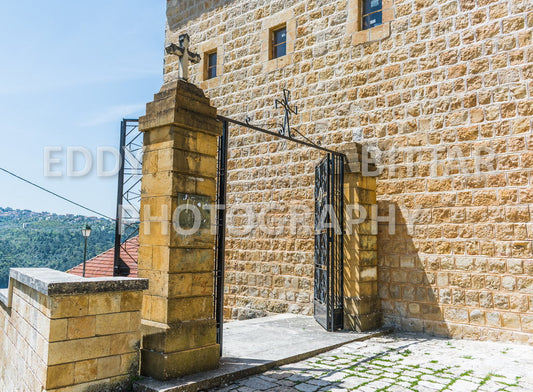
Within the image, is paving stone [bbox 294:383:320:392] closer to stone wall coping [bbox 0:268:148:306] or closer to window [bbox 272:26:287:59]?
stone wall coping [bbox 0:268:148:306]

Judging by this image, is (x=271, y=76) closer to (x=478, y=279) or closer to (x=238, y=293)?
(x=238, y=293)

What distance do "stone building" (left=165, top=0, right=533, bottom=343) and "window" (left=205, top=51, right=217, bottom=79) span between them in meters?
0.82

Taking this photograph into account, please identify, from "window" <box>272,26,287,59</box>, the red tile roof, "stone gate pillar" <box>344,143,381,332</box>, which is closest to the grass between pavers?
"stone gate pillar" <box>344,143,381,332</box>

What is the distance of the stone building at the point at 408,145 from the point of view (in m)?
5.76

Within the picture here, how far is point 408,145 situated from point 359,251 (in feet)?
6.12

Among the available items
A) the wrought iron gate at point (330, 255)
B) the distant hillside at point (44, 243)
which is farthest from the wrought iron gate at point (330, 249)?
the distant hillside at point (44, 243)

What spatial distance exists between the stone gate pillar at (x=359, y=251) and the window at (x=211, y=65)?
482cm

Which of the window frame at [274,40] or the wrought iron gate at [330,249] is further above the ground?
the window frame at [274,40]

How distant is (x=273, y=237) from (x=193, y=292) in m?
4.42

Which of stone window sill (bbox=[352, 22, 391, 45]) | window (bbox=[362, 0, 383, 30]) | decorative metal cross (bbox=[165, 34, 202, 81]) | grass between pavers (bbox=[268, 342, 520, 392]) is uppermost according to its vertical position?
window (bbox=[362, 0, 383, 30])

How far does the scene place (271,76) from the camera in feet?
28.6

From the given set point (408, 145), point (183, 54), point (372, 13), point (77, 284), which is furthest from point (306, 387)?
point (372, 13)

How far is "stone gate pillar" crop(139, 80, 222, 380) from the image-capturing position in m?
3.87

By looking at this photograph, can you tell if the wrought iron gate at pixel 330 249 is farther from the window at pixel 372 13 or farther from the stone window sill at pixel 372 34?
the window at pixel 372 13
